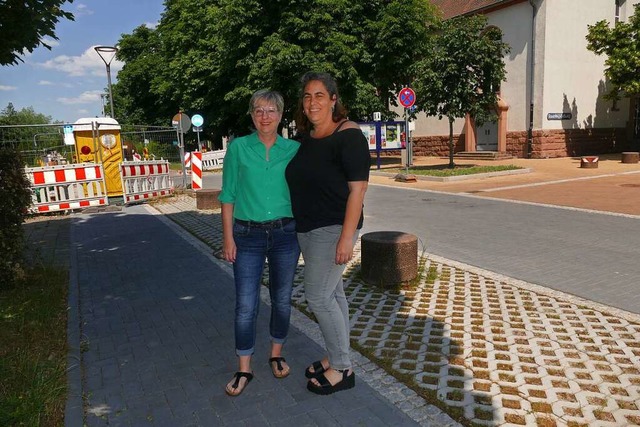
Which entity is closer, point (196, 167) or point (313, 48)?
point (196, 167)

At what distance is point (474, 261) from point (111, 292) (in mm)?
4498

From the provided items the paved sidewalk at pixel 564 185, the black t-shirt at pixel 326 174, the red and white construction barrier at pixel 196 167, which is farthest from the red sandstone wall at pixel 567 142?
the black t-shirt at pixel 326 174

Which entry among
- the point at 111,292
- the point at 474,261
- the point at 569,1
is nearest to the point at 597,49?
A: the point at 569,1

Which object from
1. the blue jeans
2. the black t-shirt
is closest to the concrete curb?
the blue jeans

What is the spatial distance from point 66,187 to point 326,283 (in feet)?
34.3

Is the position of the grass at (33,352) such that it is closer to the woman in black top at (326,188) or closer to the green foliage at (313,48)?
the woman in black top at (326,188)

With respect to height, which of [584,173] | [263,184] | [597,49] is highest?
[597,49]

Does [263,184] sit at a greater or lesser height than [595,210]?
greater

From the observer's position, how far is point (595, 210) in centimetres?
976

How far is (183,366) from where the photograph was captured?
354 centimetres

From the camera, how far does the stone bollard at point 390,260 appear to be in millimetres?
5227

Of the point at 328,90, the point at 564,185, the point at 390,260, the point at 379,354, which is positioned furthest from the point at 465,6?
the point at 328,90

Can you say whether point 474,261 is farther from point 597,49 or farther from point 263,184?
point 597,49

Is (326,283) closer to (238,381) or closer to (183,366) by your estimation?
(238,381)
